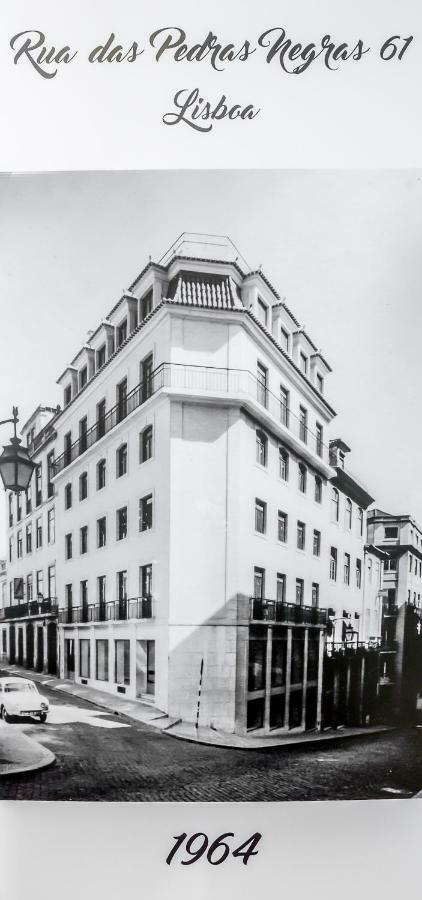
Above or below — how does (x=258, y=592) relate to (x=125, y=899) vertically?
above

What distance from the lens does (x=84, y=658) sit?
8.47 feet

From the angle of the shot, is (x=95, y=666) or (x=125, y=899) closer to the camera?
(x=125, y=899)

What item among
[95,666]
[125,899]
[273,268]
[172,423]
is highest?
[273,268]

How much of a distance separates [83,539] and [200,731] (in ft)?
2.77

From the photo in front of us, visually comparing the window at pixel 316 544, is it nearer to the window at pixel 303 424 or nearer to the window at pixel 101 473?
the window at pixel 303 424

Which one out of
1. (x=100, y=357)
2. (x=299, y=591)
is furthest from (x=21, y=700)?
(x=100, y=357)

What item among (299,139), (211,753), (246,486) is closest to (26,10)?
(299,139)

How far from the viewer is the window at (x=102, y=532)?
2.57 m

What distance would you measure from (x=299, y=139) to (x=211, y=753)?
2.28 meters

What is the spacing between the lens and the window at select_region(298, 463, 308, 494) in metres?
2.58

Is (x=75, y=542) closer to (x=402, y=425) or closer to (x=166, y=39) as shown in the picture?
(x=402, y=425)

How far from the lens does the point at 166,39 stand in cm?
243

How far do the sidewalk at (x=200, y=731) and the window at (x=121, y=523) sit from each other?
0.60m

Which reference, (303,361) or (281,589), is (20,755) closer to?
(281,589)
